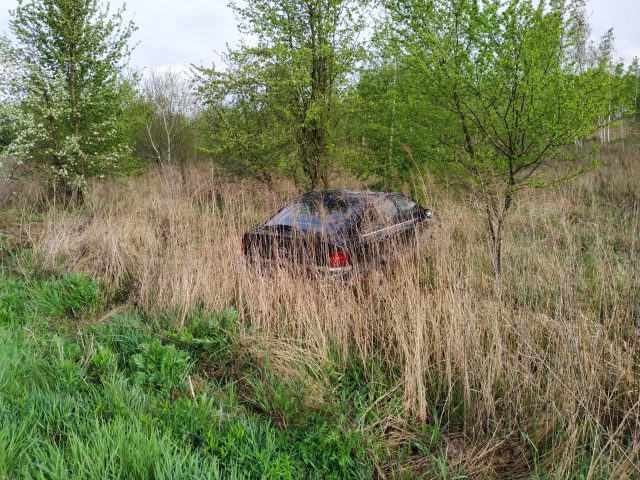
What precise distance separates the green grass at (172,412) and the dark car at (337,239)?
1133 mm

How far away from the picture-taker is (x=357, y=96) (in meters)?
8.94

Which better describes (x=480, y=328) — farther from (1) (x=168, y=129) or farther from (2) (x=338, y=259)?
(1) (x=168, y=129)

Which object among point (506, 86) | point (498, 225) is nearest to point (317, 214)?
point (498, 225)

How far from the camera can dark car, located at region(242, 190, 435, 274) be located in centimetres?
400

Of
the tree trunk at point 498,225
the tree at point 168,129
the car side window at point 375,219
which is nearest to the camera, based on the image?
the tree trunk at point 498,225

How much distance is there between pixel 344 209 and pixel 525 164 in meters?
2.67

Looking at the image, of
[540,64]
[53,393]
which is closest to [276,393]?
[53,393]

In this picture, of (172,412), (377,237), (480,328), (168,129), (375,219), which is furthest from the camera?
(168,129)

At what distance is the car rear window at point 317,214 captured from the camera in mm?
4488

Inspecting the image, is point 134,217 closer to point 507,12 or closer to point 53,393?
point 53,393

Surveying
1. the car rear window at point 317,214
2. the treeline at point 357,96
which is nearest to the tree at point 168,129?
the treeline at point 357,96

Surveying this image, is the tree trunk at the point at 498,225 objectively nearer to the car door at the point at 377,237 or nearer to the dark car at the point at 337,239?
the dark car at the point at 337,239

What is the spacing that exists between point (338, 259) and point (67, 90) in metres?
10.4

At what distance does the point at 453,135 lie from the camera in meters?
6.11
